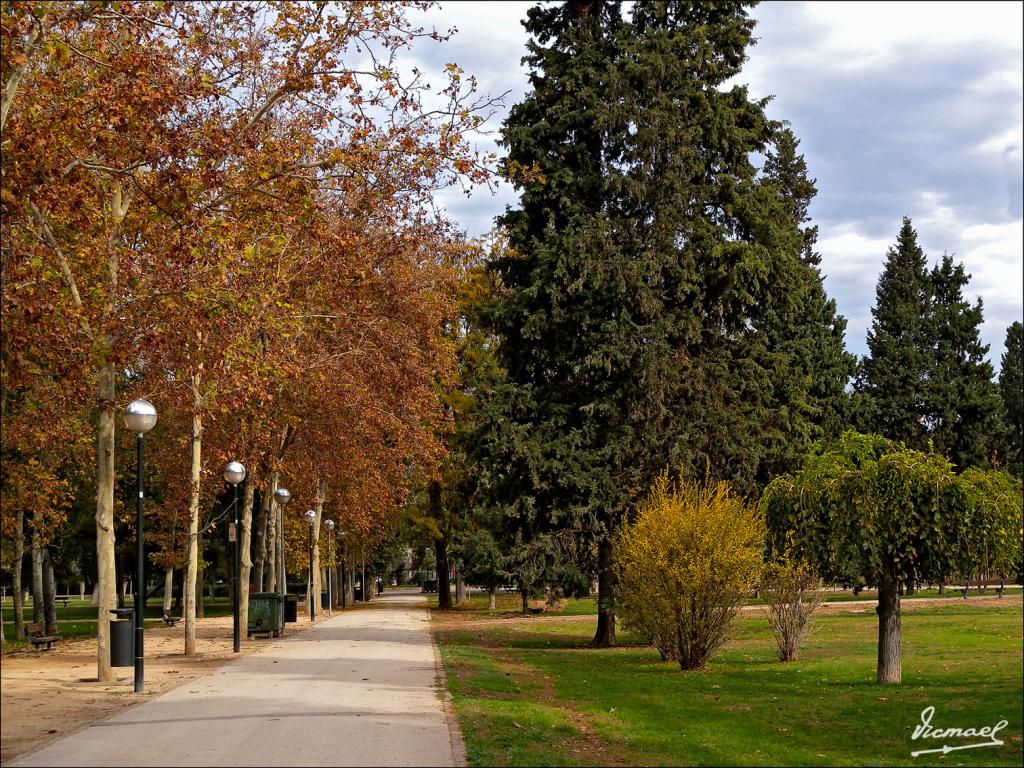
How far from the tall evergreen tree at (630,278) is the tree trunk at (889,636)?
9.58m

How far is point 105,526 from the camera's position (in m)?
17.3

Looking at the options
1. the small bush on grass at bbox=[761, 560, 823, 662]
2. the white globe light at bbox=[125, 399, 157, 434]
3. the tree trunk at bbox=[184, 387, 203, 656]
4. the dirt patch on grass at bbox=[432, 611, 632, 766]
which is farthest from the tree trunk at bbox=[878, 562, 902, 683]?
the tree trunk at bbox=[184, 387, 203, 656]

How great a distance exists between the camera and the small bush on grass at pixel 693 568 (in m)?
18.5

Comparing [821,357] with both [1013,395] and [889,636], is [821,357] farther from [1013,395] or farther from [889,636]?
[889,636]

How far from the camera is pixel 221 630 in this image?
3366cm

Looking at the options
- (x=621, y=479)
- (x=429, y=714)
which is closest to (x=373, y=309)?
(x=621, y=479)

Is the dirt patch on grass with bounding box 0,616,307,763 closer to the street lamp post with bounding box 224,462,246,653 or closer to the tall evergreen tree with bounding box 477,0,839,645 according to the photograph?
the street lamp post with bounding box 224,462,246,653

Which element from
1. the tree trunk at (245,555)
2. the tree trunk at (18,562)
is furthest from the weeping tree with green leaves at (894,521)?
the tree trunk at (18,562)

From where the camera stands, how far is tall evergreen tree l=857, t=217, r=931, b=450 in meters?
54.0

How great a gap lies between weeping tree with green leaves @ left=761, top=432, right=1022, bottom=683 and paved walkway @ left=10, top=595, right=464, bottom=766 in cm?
600

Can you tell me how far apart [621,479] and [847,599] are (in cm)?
2603

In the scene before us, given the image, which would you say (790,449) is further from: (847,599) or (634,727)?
(847,599)

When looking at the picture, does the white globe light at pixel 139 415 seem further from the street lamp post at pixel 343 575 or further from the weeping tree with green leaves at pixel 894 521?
the street lamp post at pixel 343 575

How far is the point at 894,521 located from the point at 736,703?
3.32m
